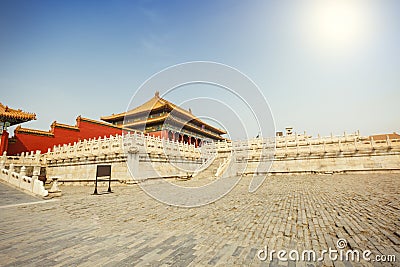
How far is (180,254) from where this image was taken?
9.18ft

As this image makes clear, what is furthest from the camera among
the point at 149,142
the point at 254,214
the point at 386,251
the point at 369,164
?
the point at 369,164

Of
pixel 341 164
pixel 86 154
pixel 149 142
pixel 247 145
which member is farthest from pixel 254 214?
pixel 247 145

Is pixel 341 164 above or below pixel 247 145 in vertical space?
below

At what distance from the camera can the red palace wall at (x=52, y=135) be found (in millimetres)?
17797

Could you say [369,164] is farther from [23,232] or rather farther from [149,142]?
[23,232]

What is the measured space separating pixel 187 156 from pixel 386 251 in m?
15.2

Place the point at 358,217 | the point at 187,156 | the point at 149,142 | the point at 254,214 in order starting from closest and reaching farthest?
the point at 358,217 < the point at 254,214 < the point at 149,142 < the point at 187,156

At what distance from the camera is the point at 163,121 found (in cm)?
2481

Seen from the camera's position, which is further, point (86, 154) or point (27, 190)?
point (86, 154)

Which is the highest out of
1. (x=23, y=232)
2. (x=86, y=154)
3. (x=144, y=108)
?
(x=144, y=108)
